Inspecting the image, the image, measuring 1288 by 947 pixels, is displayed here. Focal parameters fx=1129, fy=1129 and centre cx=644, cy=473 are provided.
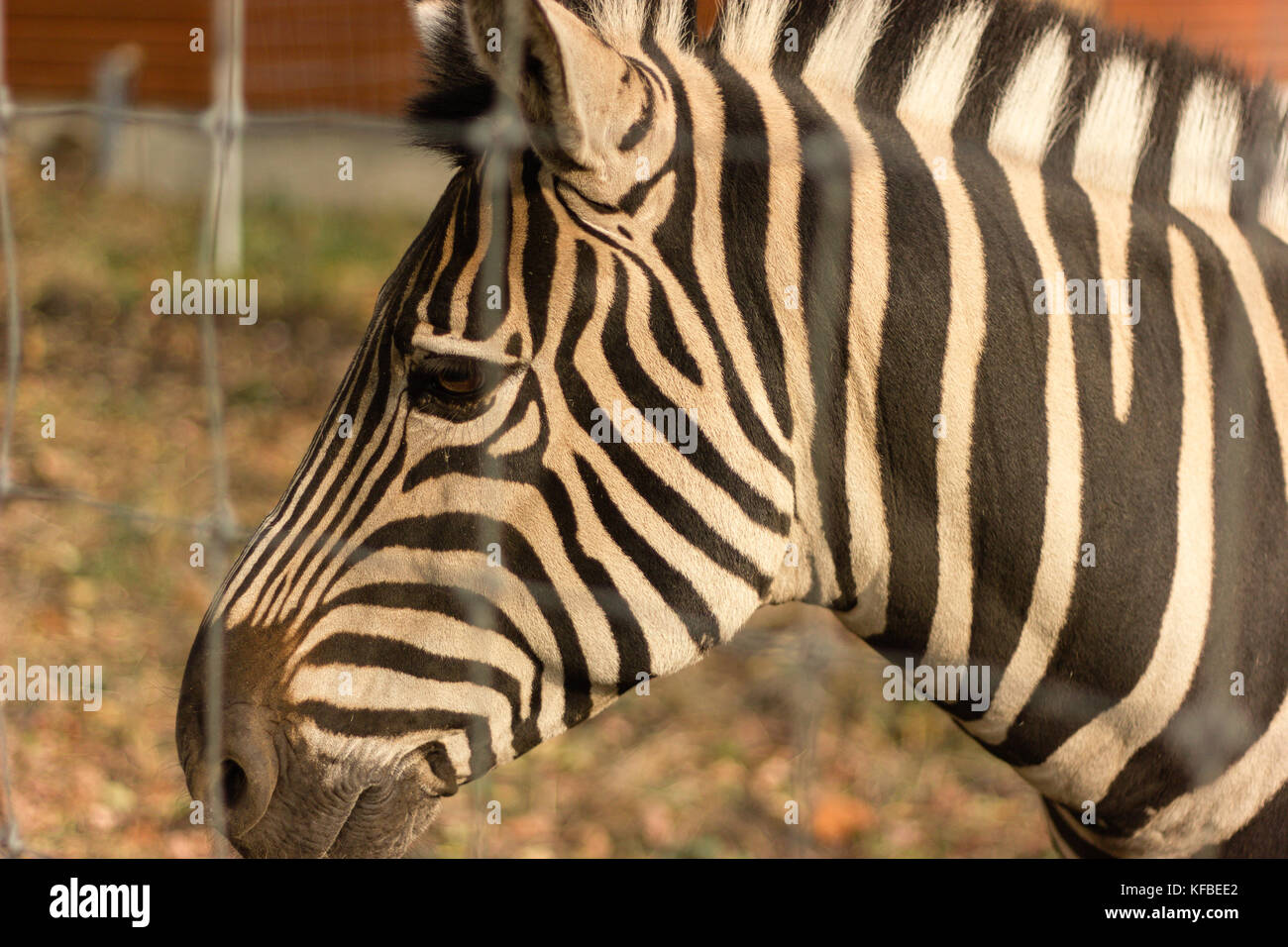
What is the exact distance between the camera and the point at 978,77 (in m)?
1.94

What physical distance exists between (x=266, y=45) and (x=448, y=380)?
29.8 ft

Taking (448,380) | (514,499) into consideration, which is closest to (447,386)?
(448,380)

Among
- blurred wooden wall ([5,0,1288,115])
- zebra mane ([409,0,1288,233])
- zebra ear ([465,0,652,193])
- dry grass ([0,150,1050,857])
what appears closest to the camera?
zebra ear ([465,0,652,193])

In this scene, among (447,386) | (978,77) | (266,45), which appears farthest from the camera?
(266,45)

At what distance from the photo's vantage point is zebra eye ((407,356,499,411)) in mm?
1721

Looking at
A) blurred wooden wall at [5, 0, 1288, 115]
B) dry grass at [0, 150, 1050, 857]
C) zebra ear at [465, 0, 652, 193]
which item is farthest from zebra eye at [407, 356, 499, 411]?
blurred wooden wall at [5, 0, 1288, 115]

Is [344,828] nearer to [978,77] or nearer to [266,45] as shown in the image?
[978,77]

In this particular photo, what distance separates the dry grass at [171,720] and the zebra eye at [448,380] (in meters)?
0.81

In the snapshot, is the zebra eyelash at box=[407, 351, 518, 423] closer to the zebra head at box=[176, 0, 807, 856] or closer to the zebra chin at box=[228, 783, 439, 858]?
the zebra head at box=[176, 0, 807, 856]

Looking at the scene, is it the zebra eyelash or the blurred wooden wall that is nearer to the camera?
the zebra eyelash

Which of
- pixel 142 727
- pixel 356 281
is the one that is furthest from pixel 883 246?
pixel 356 281

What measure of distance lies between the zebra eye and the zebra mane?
1.34 feet
